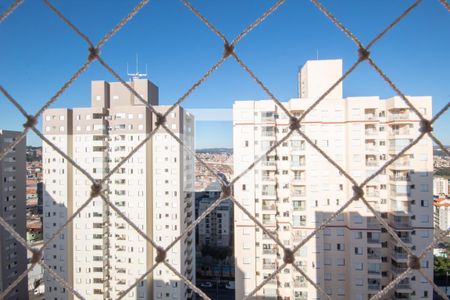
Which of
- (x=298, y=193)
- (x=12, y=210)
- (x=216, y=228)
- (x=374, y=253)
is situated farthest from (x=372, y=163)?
(x=216, y=228)

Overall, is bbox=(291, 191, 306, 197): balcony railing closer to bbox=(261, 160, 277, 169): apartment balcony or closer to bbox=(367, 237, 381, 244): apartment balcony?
bbox=(261, 160, 277, 169): apartment balcony

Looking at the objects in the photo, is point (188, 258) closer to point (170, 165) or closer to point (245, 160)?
point (170, 165)

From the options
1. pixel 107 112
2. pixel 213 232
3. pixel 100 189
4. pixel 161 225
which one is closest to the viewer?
pixel 100 189

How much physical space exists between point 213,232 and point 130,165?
581 cm

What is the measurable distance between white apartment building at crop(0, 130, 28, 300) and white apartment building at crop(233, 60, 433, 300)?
4.54 metres

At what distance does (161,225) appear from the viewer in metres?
5.11

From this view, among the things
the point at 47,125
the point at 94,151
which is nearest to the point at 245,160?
the point at 94,151

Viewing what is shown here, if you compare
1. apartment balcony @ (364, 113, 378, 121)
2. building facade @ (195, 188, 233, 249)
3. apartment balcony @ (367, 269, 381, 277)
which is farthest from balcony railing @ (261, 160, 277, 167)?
building facade @ (195, 188, 233, 249)

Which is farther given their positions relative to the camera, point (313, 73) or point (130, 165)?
point (130, 165)

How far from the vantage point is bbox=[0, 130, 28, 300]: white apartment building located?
208 inches

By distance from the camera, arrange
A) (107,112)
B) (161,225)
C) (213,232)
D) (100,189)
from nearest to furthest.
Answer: (100,189) → (161,225) → (107,112) → (213,232)

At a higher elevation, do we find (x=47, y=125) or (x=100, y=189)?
(x=47, y=125)

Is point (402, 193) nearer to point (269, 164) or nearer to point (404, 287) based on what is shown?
point (404, 287)

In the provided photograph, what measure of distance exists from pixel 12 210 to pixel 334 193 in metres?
5.97
